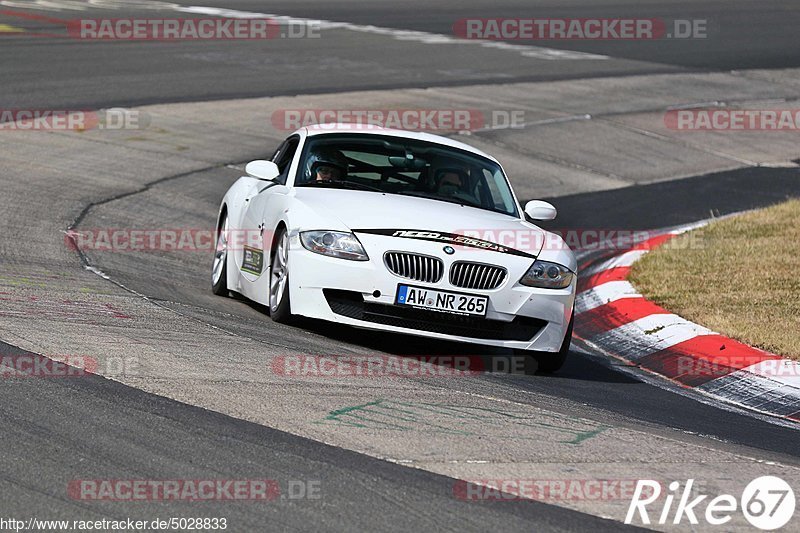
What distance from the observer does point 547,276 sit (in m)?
8.29

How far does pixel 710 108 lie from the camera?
72.8ft

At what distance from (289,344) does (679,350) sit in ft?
9.71

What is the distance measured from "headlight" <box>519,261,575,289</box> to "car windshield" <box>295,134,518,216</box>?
104 cm

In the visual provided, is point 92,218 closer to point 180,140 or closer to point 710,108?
point 180,140

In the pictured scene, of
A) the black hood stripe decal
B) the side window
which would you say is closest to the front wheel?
the side window

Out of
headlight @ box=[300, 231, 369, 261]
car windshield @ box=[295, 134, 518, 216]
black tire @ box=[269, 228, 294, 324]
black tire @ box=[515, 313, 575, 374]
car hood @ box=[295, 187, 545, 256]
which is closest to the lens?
headlight @ box=[300, 231, 369, 261]

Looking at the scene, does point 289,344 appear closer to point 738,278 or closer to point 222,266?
point 222,266

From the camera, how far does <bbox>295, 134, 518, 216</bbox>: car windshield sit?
30.3 feet

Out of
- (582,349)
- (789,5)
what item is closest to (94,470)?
(582,349)

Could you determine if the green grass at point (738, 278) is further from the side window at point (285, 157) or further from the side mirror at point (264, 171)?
the side mirror at point (264, 171)

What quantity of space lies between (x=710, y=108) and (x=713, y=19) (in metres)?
13.0

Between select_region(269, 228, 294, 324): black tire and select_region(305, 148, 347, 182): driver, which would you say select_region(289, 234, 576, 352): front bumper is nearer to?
select_region(269, 228, 294, 324): black tire

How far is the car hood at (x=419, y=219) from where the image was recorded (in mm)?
8102

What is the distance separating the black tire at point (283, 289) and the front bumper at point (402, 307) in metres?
0.10
